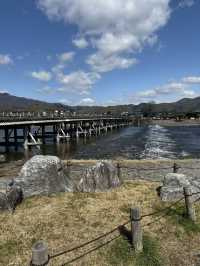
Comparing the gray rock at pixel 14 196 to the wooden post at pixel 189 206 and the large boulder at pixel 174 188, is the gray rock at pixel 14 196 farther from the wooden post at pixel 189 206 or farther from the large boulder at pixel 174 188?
the wooden post at pixel 189 206

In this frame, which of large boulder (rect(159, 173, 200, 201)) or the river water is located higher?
large boulder (rect(159, 173, 200, 201))

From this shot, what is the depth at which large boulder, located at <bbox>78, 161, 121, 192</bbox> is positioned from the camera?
42.6ft

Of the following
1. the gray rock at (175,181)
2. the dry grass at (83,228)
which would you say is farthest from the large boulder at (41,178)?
the gray rock at (175,181)

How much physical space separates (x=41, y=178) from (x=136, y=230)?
5.83 meters

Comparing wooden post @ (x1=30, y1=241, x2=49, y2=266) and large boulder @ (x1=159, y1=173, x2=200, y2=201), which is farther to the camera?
large boulder @ (x1=159, y1=173, x2=200, y2=201)

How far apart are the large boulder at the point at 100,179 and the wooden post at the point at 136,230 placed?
521 centimetres

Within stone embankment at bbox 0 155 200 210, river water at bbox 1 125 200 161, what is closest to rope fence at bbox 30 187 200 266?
stone embankment at bbox 0 155 200 210

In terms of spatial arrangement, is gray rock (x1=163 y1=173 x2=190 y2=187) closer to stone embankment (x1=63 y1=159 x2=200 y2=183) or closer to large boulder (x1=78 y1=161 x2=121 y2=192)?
large boulder (x1=78 y1=161 x2=121 y2=192)

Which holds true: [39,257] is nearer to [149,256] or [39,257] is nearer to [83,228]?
[149,256]

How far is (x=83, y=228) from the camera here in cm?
916

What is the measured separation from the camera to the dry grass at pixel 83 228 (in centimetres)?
767

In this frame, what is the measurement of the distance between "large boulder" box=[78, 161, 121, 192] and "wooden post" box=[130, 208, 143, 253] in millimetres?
5208

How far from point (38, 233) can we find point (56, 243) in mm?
837

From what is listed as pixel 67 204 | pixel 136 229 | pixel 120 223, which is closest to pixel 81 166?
pixel 67 204
